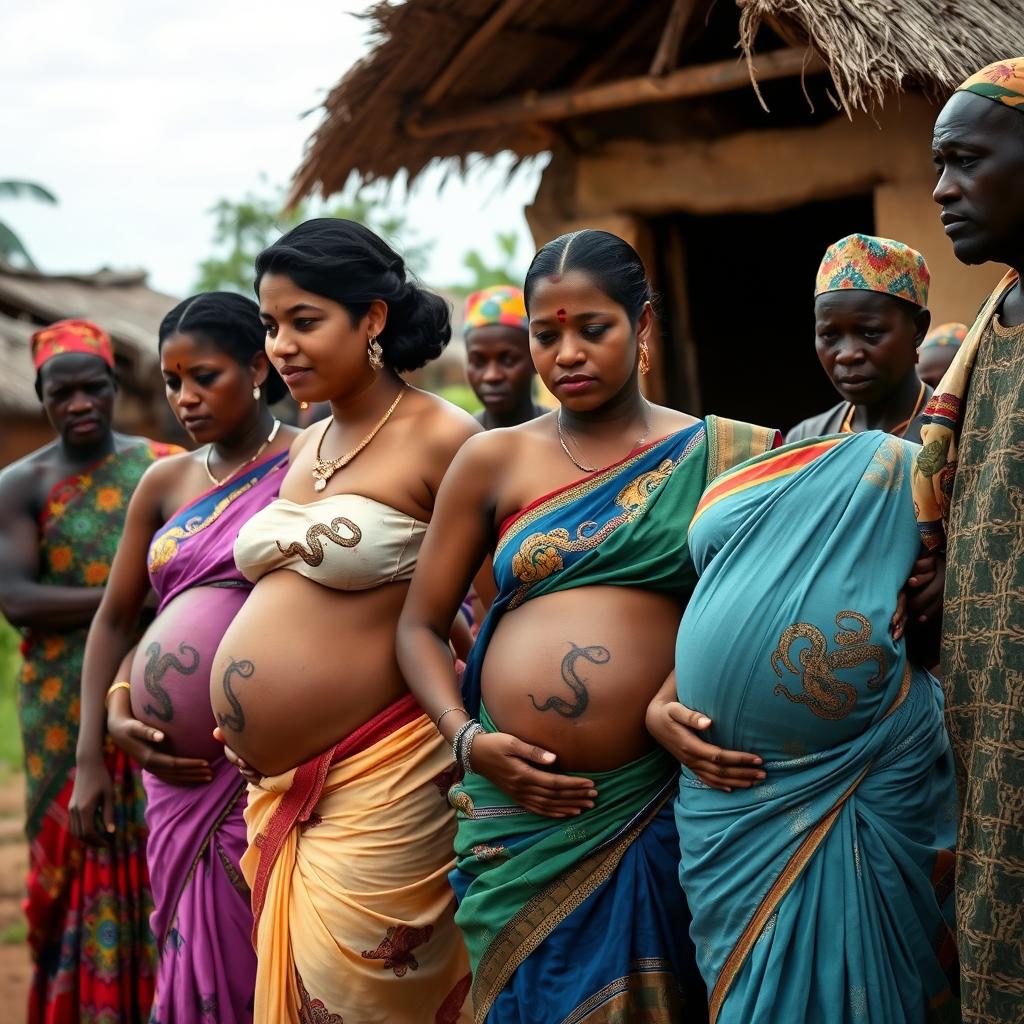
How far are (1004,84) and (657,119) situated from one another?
4260 mm

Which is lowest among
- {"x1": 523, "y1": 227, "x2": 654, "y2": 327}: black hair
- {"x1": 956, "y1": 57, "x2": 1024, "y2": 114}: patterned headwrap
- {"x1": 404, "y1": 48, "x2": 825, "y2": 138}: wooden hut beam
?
{"x1": 523, "y1": 227, "x2": 654, "y2": 327}: black hair

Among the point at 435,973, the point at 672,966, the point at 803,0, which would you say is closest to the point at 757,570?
the point at 672,966

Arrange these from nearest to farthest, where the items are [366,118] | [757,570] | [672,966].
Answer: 1. [757,570]
2. [672,966]
3. [366,118]

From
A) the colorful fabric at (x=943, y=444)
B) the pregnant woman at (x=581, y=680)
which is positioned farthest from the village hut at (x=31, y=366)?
the colorful fabric at (x=943, y=444)

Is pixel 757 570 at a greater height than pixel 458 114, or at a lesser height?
lesser

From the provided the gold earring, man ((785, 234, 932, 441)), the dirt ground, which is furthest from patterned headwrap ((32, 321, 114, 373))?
the dirt ground

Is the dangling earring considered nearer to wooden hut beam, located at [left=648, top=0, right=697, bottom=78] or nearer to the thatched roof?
the thatched roof

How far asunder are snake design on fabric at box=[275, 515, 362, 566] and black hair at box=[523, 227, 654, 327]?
72 cm

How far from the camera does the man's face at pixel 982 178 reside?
94.3 inches

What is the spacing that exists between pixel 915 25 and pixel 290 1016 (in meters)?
3.87

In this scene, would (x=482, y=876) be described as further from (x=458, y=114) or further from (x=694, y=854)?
(x=458, y=114)

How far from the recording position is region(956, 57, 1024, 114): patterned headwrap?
7.84ft

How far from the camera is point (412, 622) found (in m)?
3.26

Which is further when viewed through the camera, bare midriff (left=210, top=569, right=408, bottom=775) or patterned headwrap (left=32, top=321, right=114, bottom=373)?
patterned headwrap (left=32, top=321, right=114, bottom=373)
